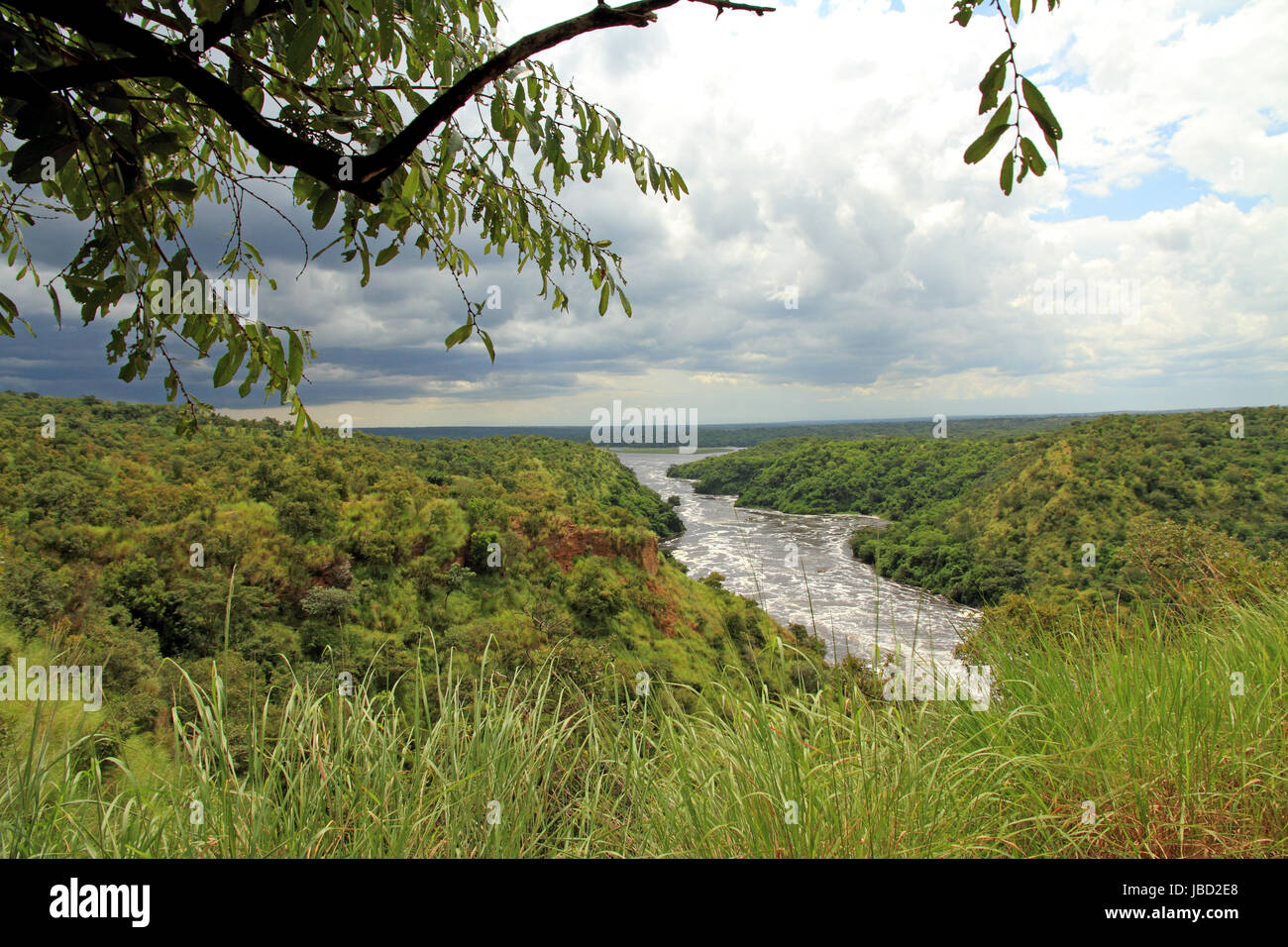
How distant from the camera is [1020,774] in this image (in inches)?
73.0

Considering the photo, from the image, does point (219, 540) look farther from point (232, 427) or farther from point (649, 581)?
point (649, 581)

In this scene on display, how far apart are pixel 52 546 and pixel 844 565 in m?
44.6

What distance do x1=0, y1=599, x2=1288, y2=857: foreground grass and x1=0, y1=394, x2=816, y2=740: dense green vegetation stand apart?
16.7 meters

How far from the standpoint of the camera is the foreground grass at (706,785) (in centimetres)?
149

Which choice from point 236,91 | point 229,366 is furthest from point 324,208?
point 229,366

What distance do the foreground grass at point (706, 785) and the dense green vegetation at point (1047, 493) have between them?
17.9m

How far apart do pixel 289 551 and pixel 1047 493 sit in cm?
3908

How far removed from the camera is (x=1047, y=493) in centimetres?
3120

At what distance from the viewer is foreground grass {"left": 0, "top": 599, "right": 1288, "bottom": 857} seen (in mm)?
1494

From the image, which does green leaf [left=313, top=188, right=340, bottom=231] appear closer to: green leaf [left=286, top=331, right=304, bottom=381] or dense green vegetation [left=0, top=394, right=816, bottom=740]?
green leaf [left=286, top=331, right=304, bottom=381]

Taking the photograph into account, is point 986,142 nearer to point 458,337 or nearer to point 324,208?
point 458,337

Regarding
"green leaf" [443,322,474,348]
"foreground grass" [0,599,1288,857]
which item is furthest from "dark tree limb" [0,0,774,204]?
"foreground grass" [0,599,1288,857]

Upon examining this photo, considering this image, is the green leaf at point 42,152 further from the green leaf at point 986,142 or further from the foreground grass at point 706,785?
the green leaf at point 986,142
